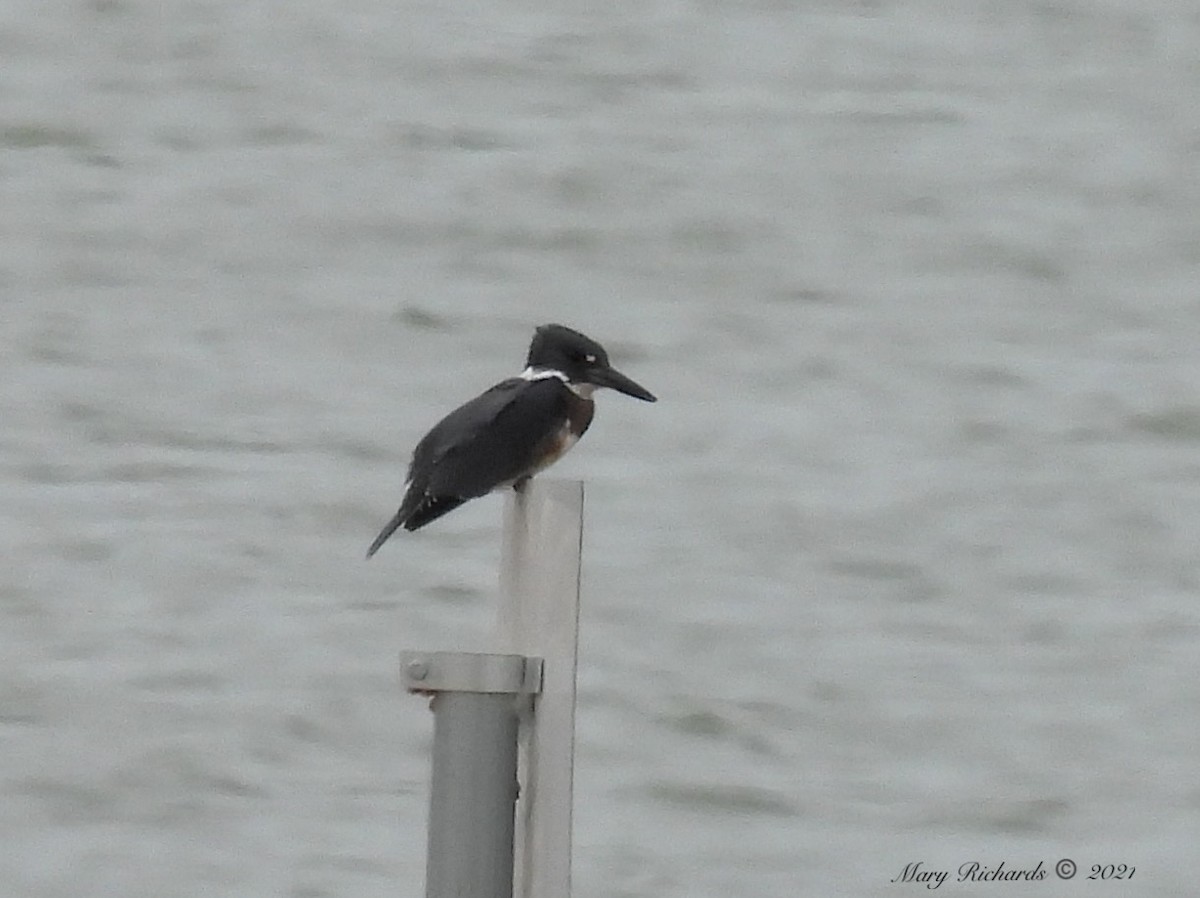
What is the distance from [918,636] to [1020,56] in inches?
170

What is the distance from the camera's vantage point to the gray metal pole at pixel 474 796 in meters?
2.85

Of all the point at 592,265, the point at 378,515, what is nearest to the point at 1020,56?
the point at 592,265

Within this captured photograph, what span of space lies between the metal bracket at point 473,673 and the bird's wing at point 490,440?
115 centimetres

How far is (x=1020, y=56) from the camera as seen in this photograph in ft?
40.4

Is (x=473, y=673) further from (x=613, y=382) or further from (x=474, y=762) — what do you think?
(x=613, y=382)

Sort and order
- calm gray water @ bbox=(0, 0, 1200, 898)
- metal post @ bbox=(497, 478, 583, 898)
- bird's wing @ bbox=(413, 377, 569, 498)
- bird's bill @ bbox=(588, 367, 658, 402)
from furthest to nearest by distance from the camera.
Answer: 1. calm gray water @ bbox=(0, 0, 1200, 898)
2. bird's bill @ bbox=(588, 367, 658, 402)
3. bird's wing @ bbox=(413, 377, 569, 498)
4. metal post @ bbox=(497, 478, 583, 898)

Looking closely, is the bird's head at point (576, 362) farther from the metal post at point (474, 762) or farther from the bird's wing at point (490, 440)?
the metal post at point (474, 762)

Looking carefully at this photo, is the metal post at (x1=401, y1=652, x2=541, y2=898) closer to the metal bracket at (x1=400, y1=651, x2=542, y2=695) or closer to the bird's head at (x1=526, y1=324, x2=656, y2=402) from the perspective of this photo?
the metal bracket at (x1=400, y1=651, x2=542, y2=695)

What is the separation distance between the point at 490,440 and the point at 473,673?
1.25 m

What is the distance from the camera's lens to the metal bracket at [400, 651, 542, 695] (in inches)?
112

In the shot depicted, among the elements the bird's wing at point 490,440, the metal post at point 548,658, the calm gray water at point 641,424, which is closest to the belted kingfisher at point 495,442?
the bird's wing at point 490,440

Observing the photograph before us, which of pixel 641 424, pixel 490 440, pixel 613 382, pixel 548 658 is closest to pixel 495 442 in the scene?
pixel 490 440

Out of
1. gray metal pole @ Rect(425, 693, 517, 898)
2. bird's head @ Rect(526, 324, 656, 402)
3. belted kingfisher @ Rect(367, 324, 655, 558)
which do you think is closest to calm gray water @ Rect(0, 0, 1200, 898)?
bird's head @ Rect(526, 324, 656, 402)

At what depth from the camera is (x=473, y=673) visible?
112 inches
